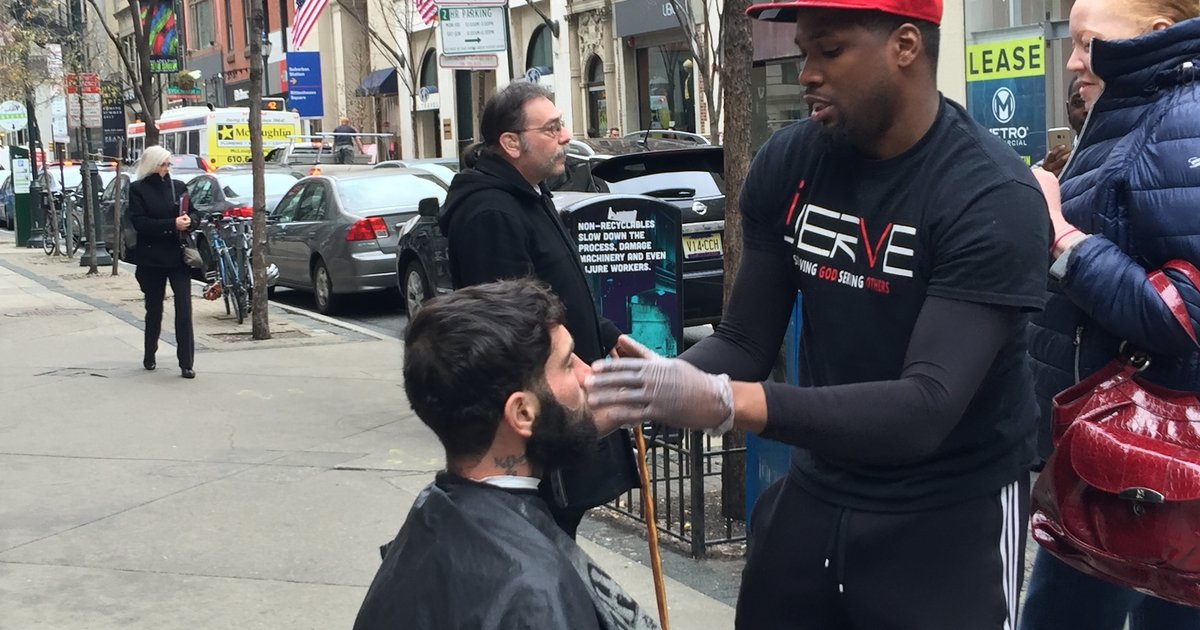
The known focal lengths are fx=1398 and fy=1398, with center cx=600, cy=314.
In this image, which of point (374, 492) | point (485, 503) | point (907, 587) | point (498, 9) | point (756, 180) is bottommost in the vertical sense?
point (374, 492)

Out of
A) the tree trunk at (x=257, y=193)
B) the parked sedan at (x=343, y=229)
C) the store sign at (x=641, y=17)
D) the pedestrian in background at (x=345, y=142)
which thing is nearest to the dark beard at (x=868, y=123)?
the tree trunk at (x=257, y=193)

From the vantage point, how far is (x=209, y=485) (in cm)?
674

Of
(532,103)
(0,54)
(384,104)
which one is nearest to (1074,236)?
(532,103)

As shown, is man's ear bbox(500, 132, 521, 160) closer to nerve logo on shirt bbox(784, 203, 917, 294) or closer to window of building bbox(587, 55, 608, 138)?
nerve logo on shirt bbox(784, 203, 917, 294)

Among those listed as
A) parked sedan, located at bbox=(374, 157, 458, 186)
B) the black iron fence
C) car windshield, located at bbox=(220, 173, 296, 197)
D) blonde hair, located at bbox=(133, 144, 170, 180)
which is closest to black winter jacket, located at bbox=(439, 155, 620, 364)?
the black iron fence

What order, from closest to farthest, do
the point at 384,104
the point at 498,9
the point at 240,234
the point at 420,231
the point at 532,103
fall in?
the point at 532,103 → the point at 420,231 → the point at 498,9 → the point at 240,234 → the point at 384,104

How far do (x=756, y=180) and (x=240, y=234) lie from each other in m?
11.8

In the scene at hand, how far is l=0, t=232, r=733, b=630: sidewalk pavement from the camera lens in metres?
5.04

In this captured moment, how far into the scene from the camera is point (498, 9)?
42.3 ft

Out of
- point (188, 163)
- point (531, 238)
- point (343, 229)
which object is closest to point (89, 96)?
point (188, 163)

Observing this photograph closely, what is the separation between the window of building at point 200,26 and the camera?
60281 millimetres

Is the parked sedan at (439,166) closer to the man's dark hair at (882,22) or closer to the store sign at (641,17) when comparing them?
the store sign at (641,17)

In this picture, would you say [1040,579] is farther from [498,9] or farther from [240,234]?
[240,234]

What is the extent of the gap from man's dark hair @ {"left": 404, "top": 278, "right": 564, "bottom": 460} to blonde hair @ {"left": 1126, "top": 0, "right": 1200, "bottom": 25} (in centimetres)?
154
